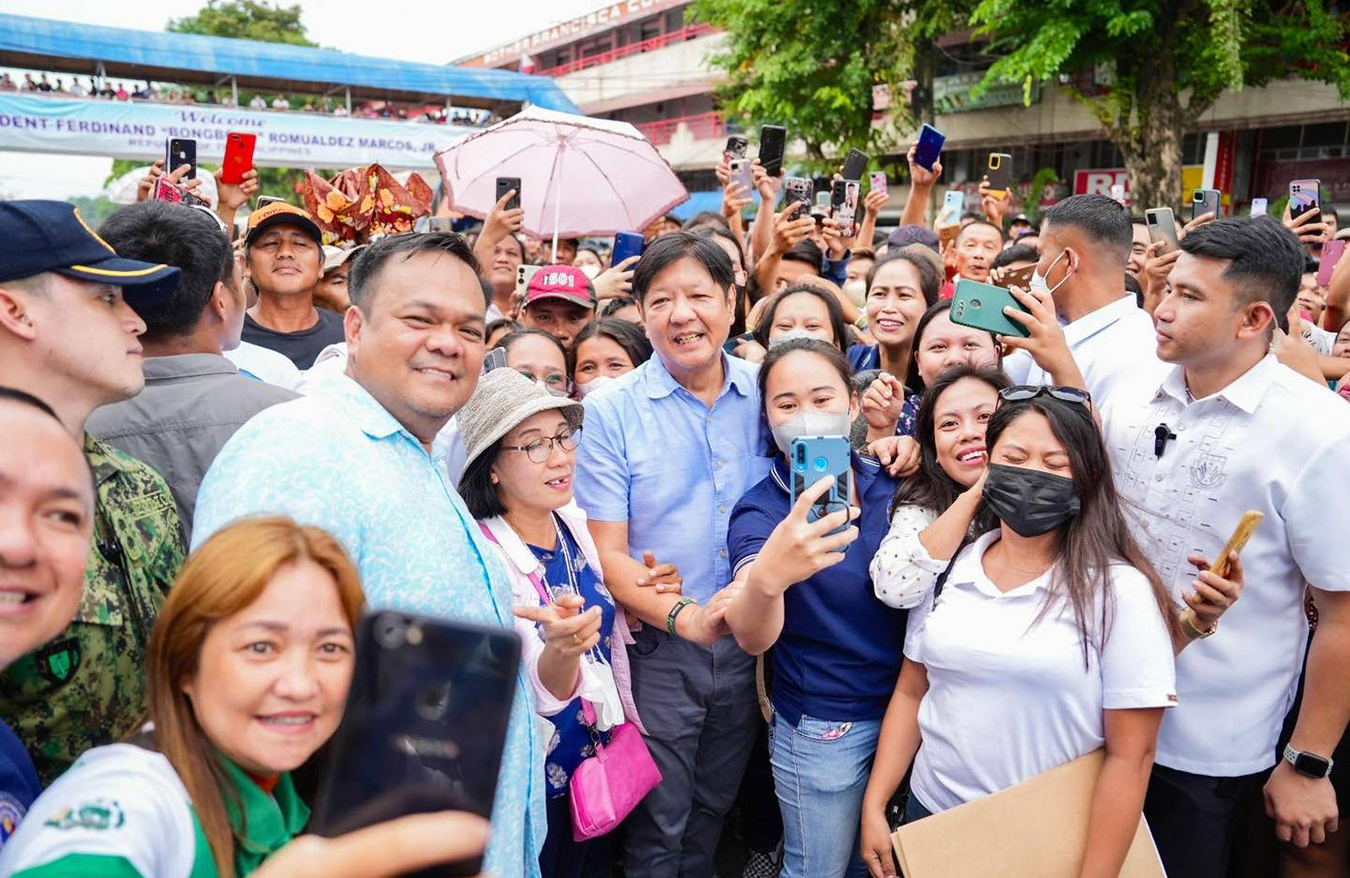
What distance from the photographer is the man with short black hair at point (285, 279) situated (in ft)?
13.0

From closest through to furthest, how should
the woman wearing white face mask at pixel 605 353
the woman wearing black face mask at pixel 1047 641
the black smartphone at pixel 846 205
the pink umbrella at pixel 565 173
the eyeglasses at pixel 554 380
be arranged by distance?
the woman wearing black face mask at pixel 1047 641, the eyeglasses at pixel 554 380, the woman wearing white face mask at pixel 605 353, the pink umbrella at pixel 565 173, the black smartphone at pixel 846 205

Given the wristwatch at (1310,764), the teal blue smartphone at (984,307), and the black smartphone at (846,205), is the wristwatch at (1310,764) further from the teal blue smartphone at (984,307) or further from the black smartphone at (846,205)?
the black smartphone at (846,205)

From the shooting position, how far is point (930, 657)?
2316mm

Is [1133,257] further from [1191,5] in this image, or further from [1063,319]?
[1191,5]

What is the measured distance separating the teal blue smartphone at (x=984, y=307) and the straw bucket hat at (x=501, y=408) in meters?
1.23

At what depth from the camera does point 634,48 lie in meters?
36.2

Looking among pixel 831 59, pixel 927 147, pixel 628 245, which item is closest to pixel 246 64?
pixel 831 59

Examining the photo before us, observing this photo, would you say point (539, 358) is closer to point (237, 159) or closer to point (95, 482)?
point (95, 482)

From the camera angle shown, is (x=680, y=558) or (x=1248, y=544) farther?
(x=680, y=558)

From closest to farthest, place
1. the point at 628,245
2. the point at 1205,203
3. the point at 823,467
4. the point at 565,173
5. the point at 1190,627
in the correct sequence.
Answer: the point at 823,467 < the point at 1190,627 < the point at 1205,203 < the point at 628,245 < the point at 565,173

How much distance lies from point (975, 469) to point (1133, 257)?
157 inches

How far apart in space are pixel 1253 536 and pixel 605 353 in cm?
236

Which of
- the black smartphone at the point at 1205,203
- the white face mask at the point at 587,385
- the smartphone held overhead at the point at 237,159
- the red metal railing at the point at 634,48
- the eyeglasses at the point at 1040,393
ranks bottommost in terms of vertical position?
the white face mask at the point at 587,385

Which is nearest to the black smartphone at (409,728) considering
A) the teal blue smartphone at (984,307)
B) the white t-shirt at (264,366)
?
the teal blue smartphone at (984,307)
